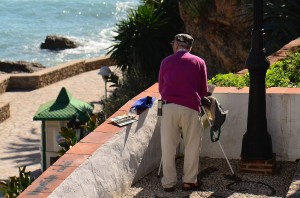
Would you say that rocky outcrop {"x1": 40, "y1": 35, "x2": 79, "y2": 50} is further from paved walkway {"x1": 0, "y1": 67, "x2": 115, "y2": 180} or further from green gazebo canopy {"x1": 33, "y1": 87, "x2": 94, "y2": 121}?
green gazebo canopy {"x1": 33, "y1": 87, "x2": 94, "y2": 121}

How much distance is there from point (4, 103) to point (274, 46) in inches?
337

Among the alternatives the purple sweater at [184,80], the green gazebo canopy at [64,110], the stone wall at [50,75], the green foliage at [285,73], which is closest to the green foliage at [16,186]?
the purple sweater at [184,80]

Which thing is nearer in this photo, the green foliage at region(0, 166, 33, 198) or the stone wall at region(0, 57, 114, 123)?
the green foliage at region(0, 166, 33, 198)

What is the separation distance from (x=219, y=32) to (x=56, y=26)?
4289 centimetres

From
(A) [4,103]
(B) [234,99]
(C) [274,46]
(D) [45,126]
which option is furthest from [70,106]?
(A) [4,103]

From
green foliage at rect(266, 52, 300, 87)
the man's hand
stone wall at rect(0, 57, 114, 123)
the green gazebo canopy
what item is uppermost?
green foliage at rect(266, 52, 300, 87)

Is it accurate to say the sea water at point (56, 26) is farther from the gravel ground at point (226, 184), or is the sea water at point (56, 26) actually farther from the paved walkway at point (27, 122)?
the gravel ground at point (226, 184)

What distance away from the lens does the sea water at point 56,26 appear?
4353cm

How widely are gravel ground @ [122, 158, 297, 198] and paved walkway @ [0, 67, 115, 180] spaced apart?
7.32 metres

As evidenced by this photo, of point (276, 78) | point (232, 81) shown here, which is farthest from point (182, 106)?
point (276, 78)

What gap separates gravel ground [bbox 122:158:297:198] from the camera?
582cm

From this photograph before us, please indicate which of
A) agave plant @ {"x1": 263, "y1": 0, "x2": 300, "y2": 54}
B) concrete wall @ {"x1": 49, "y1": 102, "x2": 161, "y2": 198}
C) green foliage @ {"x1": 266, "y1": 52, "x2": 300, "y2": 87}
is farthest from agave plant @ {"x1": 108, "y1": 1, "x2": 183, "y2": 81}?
concrete wall @ {"x1": 49, "y1": 102, "x2": 161, "y2": 198}

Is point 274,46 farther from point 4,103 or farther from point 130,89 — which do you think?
point 4,103

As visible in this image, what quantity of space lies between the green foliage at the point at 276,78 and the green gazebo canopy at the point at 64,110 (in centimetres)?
362
